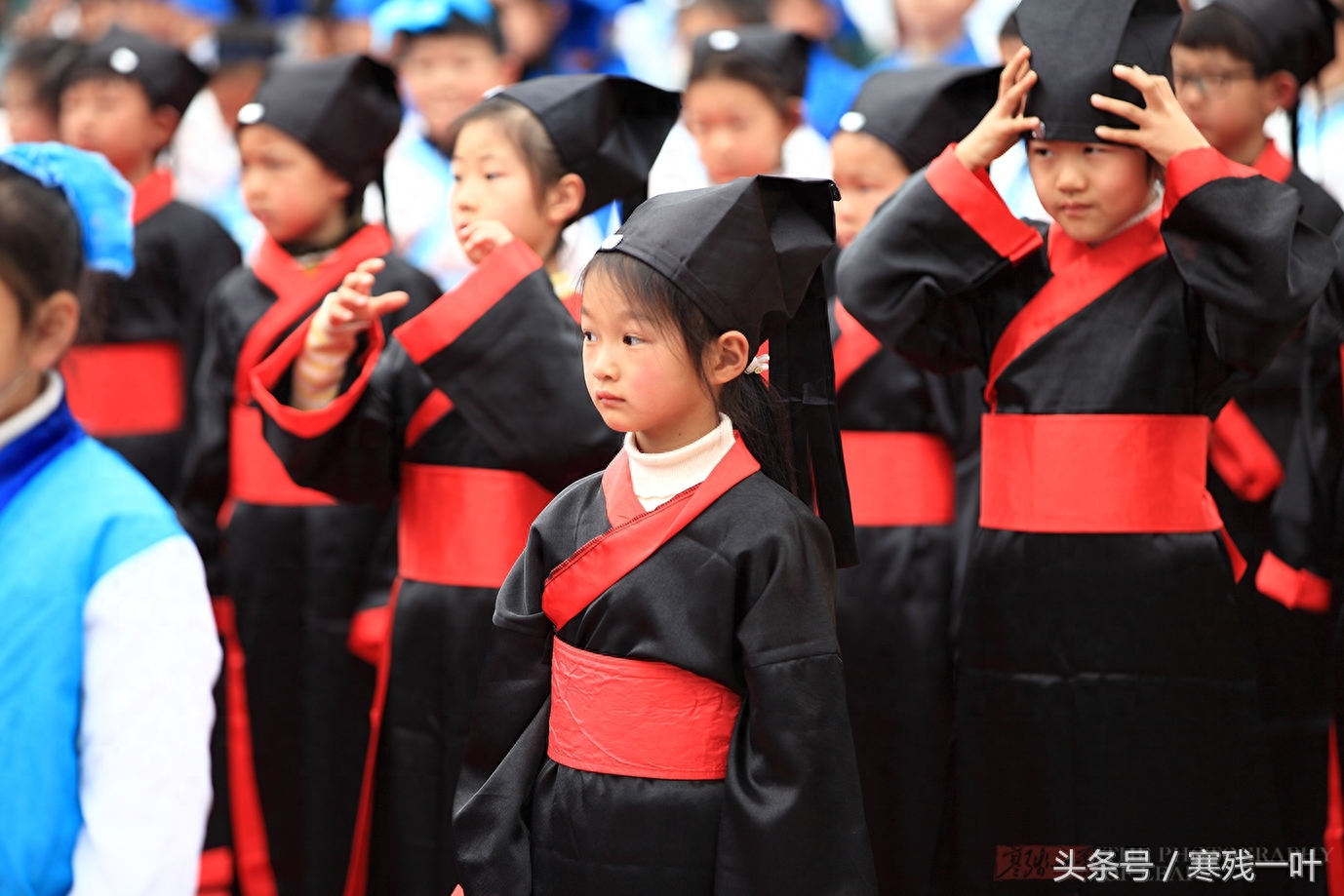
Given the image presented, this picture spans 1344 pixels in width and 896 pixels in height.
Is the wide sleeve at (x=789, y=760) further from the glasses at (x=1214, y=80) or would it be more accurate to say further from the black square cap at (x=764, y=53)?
the black square cap at (x=764, y=53)

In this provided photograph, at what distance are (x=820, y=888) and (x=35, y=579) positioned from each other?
44.9 inches

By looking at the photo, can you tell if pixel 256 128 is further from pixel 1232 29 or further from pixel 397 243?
pixel 1232 29

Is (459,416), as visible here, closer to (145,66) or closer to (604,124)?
(604,124)

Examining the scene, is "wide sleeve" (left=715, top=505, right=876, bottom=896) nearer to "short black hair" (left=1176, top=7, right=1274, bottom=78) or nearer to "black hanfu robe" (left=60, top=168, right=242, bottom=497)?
"short black hair" (left=1176, top=7, right=1274, bottom=78)

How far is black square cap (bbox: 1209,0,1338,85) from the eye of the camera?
3.72 meters

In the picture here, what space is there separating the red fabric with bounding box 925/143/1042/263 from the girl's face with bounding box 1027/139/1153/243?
81mm

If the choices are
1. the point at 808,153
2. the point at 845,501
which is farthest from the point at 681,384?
the point at 808,153

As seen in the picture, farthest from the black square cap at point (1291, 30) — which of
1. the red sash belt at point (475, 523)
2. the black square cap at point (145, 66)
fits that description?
the black square cap at point (145, 66)

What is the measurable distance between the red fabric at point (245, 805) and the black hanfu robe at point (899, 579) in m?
1.68

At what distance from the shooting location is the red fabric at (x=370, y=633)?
12.5ft

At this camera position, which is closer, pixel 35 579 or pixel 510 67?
pixel 35 579

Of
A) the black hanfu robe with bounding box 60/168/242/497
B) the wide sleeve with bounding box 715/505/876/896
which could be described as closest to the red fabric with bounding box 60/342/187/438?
the black hanfu robe with bounding box 60/168/242/497

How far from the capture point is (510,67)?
6410mm

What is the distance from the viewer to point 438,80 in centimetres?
576
